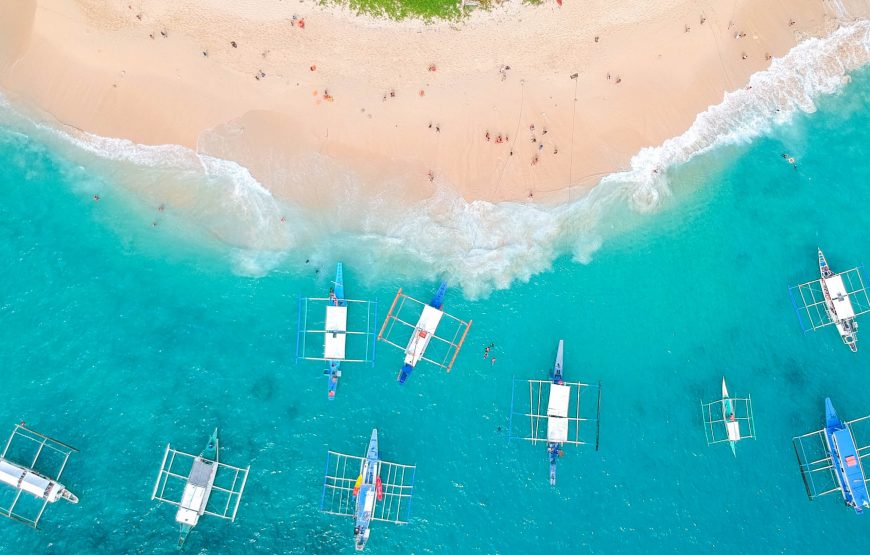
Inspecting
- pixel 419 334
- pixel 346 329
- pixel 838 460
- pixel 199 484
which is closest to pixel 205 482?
pixel 199 484

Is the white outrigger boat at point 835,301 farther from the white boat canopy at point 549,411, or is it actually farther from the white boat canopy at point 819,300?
the white boat canopy at point 549,411

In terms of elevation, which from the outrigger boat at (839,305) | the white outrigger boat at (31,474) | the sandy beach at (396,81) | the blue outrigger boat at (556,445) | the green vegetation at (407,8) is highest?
the green vegetation at (407,8)

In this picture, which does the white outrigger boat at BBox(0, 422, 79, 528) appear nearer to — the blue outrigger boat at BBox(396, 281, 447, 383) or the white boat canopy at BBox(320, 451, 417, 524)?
the white boat canopy at BBox(320, 451, 417, 524)

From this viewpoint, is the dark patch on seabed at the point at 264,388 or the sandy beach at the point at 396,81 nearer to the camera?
the sandy beach at the point at 396,81

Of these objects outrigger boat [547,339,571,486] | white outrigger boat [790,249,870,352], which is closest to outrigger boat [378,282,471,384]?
outrigger boat [547,339,571,486]

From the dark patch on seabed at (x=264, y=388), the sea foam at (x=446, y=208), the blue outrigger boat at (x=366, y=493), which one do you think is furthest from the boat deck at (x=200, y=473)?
the sea foam at (x=446, y=208)

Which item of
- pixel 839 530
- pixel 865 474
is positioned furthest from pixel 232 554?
pixel 865 474

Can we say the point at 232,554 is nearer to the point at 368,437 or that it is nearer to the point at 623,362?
the point at 368,437
